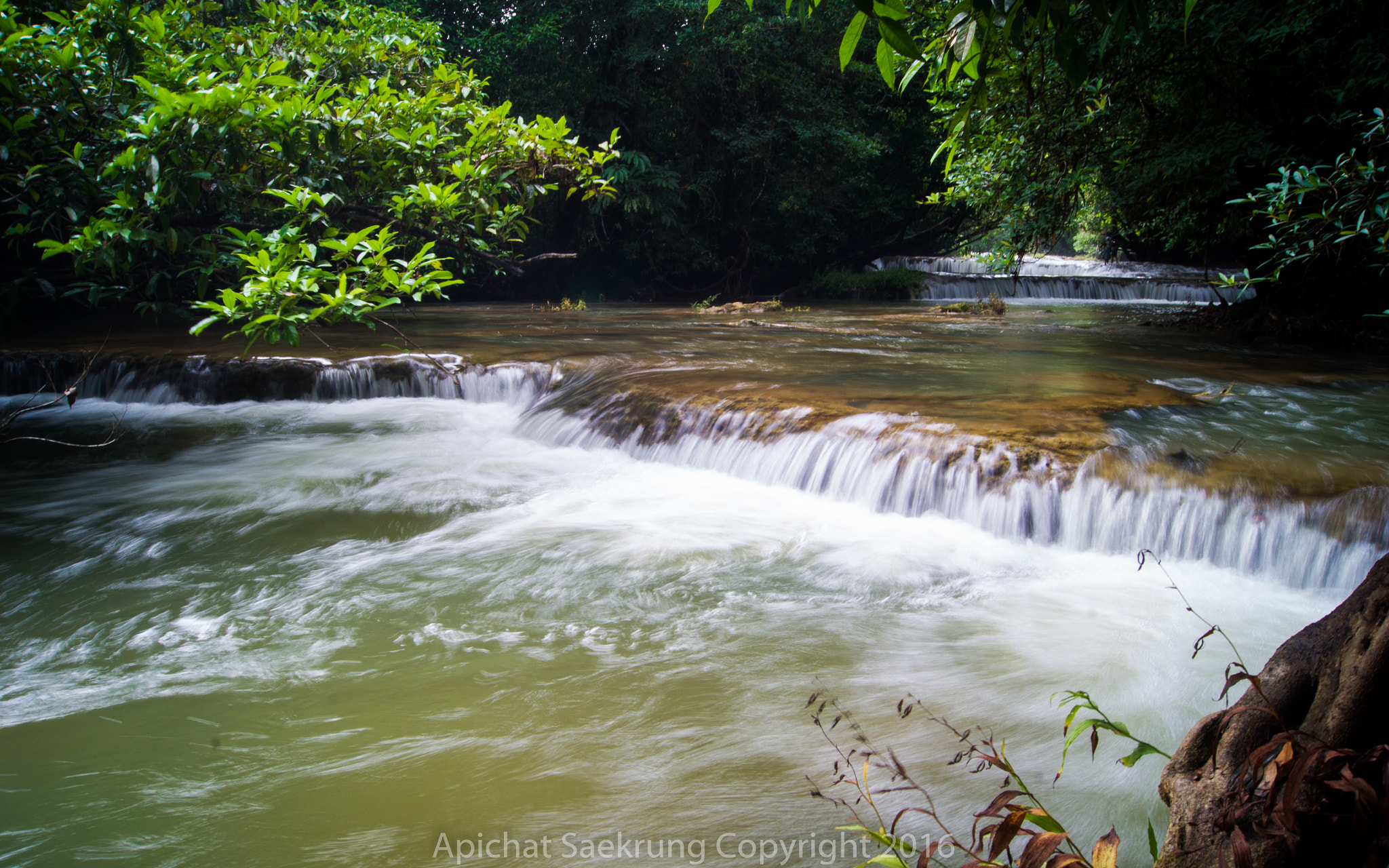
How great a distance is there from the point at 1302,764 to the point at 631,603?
2905mm

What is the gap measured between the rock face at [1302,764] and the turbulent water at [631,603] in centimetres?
63

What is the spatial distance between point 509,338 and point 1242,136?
879 centimetres

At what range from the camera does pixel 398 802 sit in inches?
92.6

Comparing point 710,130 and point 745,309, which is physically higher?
point 710,130

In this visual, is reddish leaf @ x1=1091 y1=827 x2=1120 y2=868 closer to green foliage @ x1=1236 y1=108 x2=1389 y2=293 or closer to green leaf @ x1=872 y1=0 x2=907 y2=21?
green leaf @ x1=872 y1=0 x2=907 y2=21

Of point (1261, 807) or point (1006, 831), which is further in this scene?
point (1261, 807)

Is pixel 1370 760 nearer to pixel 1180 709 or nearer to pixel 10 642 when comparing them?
pixel 1180 709

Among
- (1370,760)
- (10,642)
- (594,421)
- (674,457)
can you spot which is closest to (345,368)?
(594,421)

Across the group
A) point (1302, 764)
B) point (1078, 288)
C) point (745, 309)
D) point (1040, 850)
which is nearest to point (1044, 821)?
point (1040, 850)

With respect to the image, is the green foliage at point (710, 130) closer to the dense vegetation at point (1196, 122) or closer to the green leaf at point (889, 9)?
the dense vegetation at point (1196, 122)

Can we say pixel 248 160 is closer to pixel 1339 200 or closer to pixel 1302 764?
pixel 1302 764

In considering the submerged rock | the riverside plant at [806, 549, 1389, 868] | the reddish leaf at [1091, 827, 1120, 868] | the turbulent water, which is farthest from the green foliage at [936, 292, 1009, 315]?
the reddish leaf at [1091, 827, 1120, 868]

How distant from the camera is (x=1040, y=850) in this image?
1329 millimetres

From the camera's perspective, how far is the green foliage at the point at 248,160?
501 centimetres
